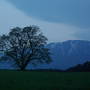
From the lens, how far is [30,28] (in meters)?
52.2

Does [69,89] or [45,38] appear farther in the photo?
[45,38]

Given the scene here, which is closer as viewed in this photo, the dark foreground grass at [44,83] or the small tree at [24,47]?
the dark foreground grass at [44,83]

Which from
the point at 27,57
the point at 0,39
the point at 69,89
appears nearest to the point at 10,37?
the point at 0,39

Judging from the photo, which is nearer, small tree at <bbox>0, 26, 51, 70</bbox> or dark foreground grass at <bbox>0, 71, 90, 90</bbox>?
dark foreground grass at <bbox>0, 71, 90, 90</bbox>

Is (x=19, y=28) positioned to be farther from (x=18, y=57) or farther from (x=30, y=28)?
(x=18, y=57)

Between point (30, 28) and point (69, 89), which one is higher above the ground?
point (30, 28)

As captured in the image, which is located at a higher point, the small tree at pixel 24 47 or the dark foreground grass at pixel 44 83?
the small tree at pixel 24 47

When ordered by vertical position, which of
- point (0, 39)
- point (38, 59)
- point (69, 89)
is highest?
point (0, 39)

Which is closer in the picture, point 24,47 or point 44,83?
point 44,83

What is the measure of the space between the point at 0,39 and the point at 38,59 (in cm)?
898

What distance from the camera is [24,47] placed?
52250 mm

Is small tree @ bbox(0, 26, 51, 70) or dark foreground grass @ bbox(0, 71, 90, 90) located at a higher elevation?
small tree @ bbox(0, 26, 51, 70)

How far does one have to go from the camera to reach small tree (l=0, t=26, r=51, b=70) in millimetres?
51594

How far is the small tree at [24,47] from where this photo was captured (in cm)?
5159
